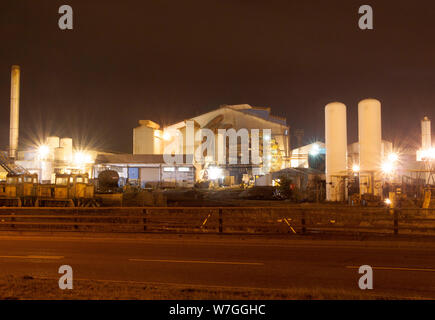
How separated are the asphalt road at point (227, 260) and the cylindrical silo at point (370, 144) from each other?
70.3 feet

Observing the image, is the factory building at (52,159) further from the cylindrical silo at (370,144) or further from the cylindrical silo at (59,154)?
the cylindrical silo at (370,144)

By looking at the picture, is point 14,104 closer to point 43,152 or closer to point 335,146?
point 43,152

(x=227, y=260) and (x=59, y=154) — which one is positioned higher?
(x=59, y=154)

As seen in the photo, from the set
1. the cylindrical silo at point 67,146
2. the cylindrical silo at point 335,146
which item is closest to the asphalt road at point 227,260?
the cylindrical silo at point 335,146

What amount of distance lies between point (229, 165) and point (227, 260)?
163 feet

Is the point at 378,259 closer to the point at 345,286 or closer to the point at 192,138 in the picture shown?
the point at 345,286

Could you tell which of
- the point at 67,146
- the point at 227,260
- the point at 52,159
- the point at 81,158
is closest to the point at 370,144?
the point at 227,260

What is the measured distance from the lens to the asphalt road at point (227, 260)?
315 inches

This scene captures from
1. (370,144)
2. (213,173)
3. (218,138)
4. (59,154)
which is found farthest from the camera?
(218,138)

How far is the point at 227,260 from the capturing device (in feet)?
34.1

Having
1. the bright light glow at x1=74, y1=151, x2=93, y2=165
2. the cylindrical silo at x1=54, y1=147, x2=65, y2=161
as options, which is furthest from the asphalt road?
the bright light glow at x1=74, y1=151, x2=93, y2=165

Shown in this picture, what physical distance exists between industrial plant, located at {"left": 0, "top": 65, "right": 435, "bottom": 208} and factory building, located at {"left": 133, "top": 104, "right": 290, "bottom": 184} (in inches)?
7.1

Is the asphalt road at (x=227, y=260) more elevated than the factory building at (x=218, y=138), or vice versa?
the factory building at (x=218, y=138)
